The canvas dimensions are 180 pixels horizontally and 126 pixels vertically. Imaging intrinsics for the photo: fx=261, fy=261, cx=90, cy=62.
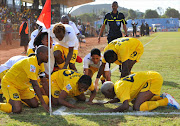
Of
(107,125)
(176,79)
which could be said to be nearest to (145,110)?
(107,125)

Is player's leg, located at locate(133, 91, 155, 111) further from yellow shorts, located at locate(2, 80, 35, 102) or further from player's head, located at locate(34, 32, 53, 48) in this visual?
player's head, located at locate(34, 32, 53, 48)

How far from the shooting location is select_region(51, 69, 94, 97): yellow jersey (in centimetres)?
478

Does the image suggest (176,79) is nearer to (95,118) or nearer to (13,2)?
(95,118)

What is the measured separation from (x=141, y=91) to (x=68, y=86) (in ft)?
4.30

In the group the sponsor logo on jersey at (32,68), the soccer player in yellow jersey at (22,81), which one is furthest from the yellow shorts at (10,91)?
the sponsor logo on jersey at (32,68)

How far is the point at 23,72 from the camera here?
4539mm

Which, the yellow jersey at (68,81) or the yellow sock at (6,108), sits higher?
the yellow jersey at (68,81)

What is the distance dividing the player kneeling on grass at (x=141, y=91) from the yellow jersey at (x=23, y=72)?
1266 mm

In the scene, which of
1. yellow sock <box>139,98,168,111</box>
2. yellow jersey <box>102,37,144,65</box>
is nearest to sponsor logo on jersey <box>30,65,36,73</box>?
yellow jersey <box>102,37,144,65</box>

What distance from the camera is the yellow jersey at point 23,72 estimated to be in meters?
4.33

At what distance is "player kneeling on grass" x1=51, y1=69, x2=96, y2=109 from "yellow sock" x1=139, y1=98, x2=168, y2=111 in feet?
3.35

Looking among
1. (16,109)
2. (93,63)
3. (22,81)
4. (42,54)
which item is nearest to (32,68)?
(42,54)

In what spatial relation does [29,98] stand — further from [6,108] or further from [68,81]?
[68,81]

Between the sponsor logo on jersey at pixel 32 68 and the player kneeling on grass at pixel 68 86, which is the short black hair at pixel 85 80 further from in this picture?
the sponsor logo on jersey at pixel 32 68
